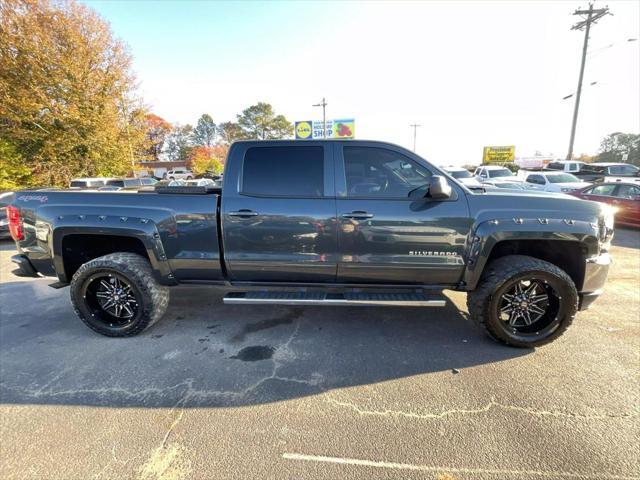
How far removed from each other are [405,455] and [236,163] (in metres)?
2.89

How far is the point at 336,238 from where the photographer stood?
3145 mm

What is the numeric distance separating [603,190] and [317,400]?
39.5ft

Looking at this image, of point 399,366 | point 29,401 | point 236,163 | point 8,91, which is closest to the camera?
point 29,401

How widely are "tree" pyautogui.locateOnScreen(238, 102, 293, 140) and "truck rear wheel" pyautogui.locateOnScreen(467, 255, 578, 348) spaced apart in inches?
2323

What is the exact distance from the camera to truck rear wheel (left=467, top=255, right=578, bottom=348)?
119 inches

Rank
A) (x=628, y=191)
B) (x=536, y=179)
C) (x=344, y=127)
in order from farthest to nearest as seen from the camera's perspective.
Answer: (x=344, y=127) → (x=536, y=179) → (x=628, y=191)

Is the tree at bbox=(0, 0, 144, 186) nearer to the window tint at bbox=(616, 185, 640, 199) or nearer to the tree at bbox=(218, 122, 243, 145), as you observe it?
the window tint at bbox=(616, 185, 640, 199)

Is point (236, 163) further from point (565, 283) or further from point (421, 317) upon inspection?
point (565, 283)

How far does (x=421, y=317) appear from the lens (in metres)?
3.84

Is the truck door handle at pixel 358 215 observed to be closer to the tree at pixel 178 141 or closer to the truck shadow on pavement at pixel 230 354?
the truck shadow on pavement at pixel 230 354

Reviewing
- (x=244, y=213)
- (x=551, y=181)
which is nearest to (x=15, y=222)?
(x=244, y=213)

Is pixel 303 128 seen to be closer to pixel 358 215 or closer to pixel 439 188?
pixel 358 215

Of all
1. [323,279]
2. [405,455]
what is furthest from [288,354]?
[405,455]

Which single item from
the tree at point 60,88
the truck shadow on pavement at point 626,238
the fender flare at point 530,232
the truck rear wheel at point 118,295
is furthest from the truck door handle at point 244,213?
the tree at point 60,88
